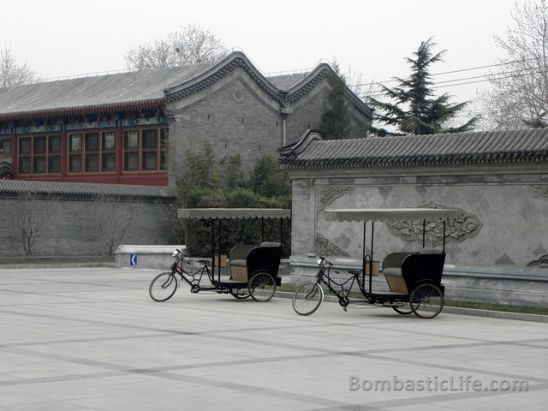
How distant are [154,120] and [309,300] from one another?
29.1m

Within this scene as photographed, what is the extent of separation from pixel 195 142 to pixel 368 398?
125 ft

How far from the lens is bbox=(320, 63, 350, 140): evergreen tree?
51.7 m

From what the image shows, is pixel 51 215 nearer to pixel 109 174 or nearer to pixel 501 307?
pixel 109 174

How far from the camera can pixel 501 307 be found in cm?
2200

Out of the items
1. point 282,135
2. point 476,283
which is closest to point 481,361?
point 476,283

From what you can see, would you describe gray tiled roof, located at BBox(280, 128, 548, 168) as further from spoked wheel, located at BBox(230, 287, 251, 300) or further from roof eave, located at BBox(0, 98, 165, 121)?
roof eave, located at BBox(0, 98, 165, 121)

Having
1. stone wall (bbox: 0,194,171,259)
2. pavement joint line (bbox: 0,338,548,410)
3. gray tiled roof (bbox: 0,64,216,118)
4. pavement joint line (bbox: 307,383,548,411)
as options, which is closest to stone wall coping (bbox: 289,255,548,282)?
pavement joint line (bbox: 0,338,548,410)

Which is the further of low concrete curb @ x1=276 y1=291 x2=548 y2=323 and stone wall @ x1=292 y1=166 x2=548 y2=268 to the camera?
stone wall @ x1=292 y1=166 x2=548 y2=268

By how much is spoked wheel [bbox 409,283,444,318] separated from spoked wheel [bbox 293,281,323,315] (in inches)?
71.2

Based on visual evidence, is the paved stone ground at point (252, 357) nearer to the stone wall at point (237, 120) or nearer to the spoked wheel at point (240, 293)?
the spoked wheel at point (240, 293)

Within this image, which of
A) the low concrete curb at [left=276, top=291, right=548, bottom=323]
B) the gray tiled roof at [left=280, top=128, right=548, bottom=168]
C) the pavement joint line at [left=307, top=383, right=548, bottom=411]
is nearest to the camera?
the pavement joint line at [left=307, top=383, right=548, bottom=411]

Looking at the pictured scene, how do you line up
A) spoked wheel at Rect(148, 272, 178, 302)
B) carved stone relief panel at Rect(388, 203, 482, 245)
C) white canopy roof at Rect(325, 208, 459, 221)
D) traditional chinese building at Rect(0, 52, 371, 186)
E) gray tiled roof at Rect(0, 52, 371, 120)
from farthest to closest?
traditional chinese building at Rect(0, 52, 371, 186), gray tiled roof at Rect(0, 52, 371, 120), carved stone relief panel at Rect(388, 203, 482, 245), spoked wheel at Rect(148, 272, 178, 302), white canopy roof at Rect(325, 208, 459, 221)

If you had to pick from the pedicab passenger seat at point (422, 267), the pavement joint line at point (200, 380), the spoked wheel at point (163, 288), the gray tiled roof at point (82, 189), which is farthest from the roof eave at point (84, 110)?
the pavement joint line at point (200, 380)

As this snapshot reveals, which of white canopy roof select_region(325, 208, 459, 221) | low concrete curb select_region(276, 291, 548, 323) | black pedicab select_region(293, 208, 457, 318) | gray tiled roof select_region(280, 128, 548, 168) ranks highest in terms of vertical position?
gray tiled roof select_region(280, 128, 548, 168)
